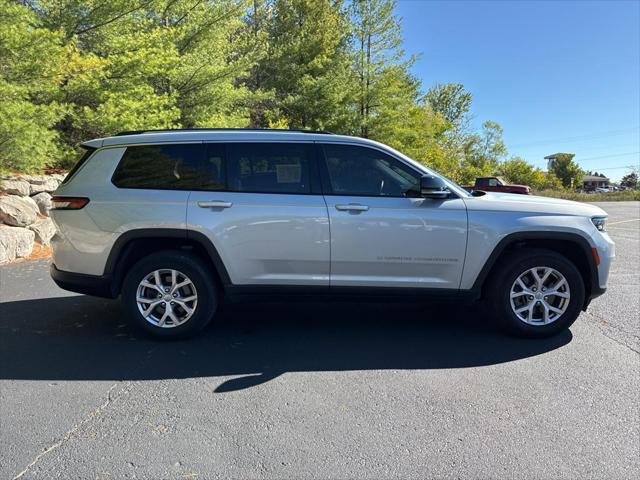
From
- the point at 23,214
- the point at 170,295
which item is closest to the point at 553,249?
the point at 170,295

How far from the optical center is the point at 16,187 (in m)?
9.45

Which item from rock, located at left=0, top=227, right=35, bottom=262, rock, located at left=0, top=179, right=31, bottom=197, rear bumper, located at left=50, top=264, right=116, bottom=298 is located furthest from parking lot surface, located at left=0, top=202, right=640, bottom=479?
rock, located at left=0, top=179, right=31, bottom=197

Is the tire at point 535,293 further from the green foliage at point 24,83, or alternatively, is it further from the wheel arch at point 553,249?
the green foliage at point 24,83

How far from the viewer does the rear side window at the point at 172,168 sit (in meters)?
3.95

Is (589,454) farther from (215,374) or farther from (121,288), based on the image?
(121,288)

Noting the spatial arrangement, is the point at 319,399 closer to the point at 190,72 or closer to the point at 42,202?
the point at 42,202

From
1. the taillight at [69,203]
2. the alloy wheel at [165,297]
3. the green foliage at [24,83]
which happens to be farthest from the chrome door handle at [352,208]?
the green foliage at [24,83]

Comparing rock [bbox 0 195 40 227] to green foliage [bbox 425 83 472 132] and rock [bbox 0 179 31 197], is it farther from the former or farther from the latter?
green foliage [bbox 425 83 472 132]

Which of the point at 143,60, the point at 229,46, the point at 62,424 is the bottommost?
the point at 62,424

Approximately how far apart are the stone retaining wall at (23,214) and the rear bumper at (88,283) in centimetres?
449

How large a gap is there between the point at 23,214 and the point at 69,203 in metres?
5.79

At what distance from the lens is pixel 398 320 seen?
461 cm

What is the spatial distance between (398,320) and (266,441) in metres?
2.40

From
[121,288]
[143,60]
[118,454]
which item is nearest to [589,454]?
[118,454]
